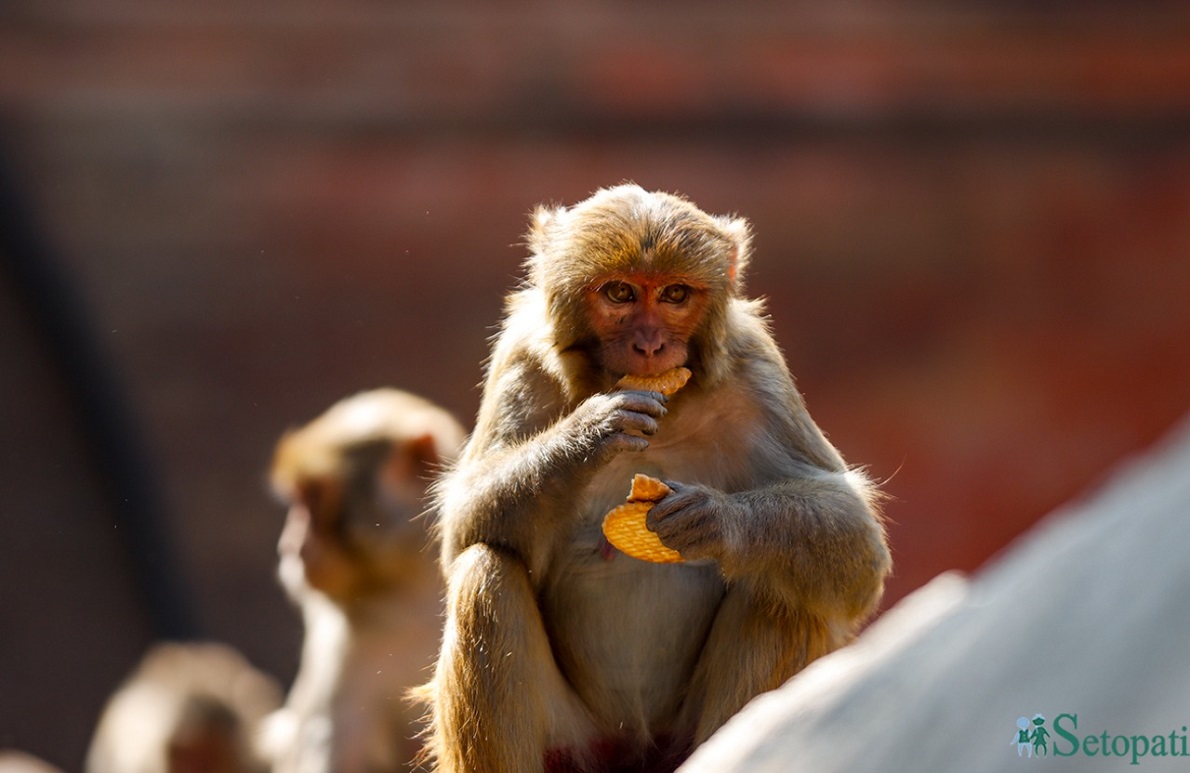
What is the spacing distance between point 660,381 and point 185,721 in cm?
579

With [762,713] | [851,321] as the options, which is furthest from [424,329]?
[762,713]

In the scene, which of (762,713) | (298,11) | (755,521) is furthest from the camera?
(298,11)

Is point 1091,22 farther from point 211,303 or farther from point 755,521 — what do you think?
point 755,521

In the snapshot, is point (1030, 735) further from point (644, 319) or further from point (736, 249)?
point (736, 249)

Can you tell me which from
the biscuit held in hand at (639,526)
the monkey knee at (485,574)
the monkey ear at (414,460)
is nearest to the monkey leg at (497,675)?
the monkey knee at (485,574)

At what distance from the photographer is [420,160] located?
13.9 meters

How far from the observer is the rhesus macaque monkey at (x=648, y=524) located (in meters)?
4.75

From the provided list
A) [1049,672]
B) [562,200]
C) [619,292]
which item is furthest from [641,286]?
[562,200]

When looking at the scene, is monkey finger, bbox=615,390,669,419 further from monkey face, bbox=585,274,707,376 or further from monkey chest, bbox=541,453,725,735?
monkey chest, bbox=541,453,725,735

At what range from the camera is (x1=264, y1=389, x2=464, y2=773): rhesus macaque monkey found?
8367mm

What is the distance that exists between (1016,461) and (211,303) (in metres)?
7.87

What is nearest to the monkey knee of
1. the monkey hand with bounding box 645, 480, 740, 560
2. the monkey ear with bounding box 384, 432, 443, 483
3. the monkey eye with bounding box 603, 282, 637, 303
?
the monkey hand with bounding box 645, 480, 740, 560

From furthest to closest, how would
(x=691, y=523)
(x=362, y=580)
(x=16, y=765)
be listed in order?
(x=362, y=580), (x=16, y=765), (x=691, y=523)

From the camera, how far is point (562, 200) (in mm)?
13812
